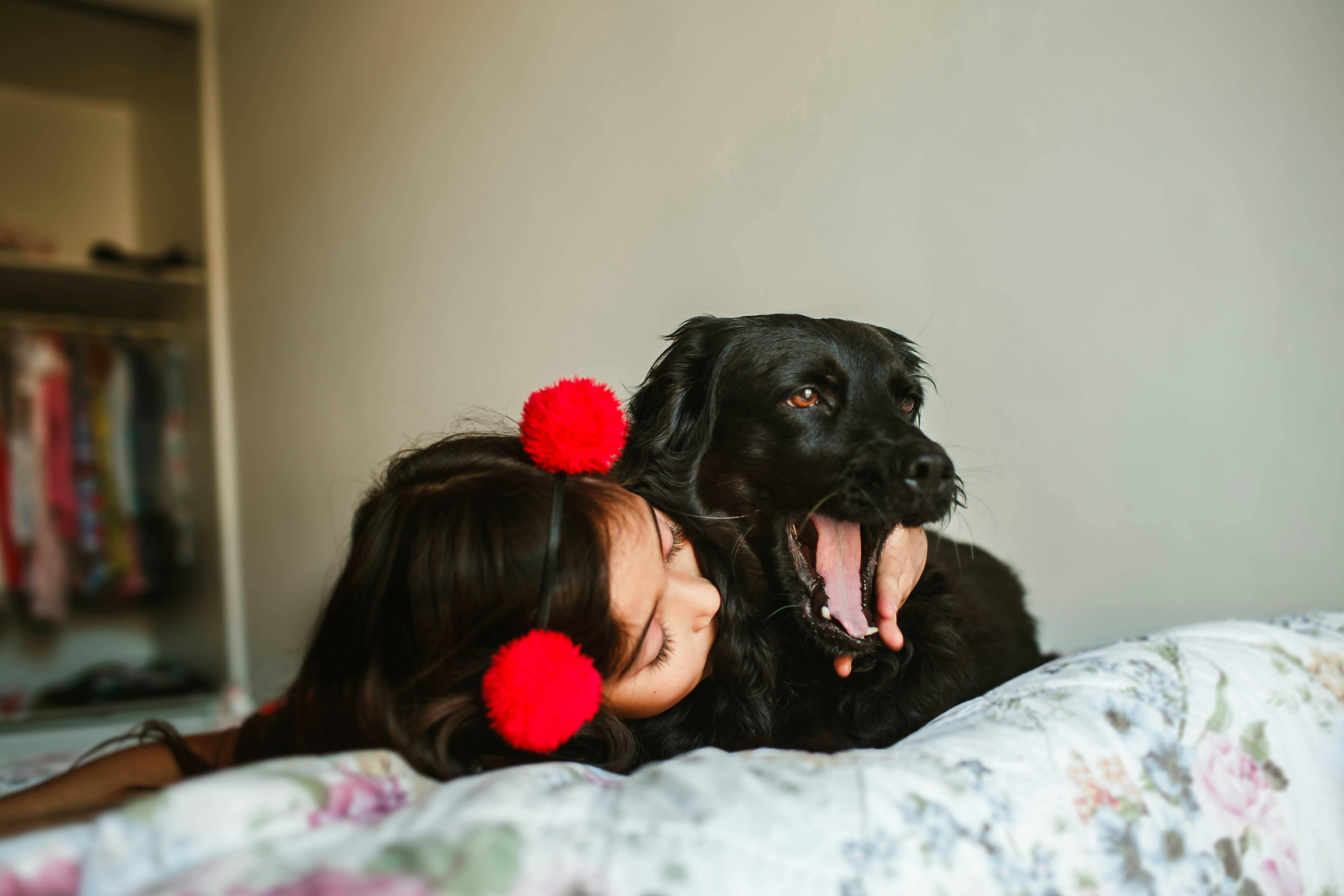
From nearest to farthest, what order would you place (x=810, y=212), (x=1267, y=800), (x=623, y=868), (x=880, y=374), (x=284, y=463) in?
(x=623, y=868), (x=1267, y=800), (x=880, y=374), (x=810, y=212), (x=284, y=463)

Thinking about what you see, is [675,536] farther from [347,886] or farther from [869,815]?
[347,886]

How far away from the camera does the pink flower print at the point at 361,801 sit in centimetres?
47

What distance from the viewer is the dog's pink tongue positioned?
78 centimetres

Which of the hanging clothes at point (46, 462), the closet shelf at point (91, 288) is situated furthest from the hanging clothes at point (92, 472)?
the closet shelf at point (91, 288)

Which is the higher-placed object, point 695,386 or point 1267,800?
point 695,386

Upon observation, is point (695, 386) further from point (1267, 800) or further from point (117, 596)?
point (117, 596)

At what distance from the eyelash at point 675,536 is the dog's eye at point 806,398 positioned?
7.2 inches

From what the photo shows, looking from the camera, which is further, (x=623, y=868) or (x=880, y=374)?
(x=880, y=374)

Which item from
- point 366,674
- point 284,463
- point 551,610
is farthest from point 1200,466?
point 284,463

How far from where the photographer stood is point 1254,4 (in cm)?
89

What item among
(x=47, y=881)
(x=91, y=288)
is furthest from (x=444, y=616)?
(x=91, y=288)

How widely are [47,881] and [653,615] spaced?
1.51 ft

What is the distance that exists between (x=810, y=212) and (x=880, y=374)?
25 centimetres

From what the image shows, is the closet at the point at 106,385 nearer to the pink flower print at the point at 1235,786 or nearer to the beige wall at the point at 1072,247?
the beige wall at the point at 1072,247
